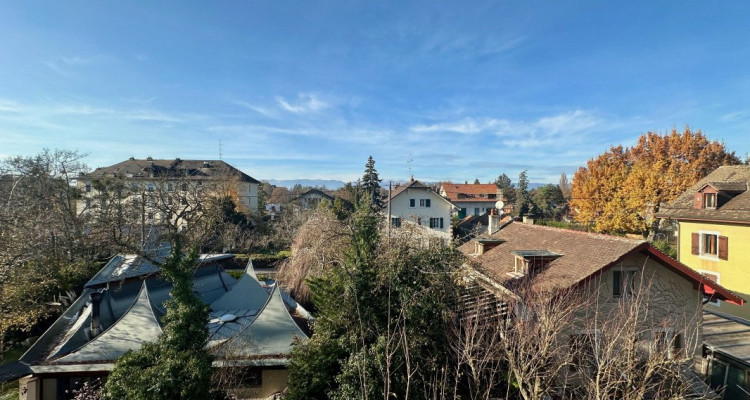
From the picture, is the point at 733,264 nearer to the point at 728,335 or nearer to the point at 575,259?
the point at 728,335

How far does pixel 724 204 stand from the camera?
59.6 ft

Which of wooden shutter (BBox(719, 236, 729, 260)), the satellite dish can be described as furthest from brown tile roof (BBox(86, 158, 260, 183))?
wooden shutter (BBox(719, 236, 729, 260))

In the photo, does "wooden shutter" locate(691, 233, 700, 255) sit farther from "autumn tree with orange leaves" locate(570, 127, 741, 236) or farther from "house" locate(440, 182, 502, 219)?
"house" locate(440, 182, 502, 219)

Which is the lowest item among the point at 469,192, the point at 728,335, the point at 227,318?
the point at 728,335

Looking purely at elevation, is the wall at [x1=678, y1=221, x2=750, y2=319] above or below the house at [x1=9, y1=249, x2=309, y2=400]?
above

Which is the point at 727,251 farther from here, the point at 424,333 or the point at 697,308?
the point at 424,333

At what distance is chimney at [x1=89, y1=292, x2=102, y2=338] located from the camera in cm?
1146

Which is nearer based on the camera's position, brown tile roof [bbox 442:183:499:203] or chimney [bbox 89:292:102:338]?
chimney [bbox 89:292:102:338]

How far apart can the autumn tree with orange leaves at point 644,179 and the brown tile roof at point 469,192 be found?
2200cm

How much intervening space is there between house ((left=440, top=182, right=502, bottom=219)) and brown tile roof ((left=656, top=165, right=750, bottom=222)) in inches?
1477

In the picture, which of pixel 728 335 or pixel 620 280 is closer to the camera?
pixel 620 280

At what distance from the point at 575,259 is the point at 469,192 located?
52.2 metres

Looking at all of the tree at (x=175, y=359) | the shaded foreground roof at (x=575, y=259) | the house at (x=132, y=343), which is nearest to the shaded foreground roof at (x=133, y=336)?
the house at (x=132, y=343)

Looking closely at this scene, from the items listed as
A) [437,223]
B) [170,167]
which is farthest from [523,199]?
[170,167]
